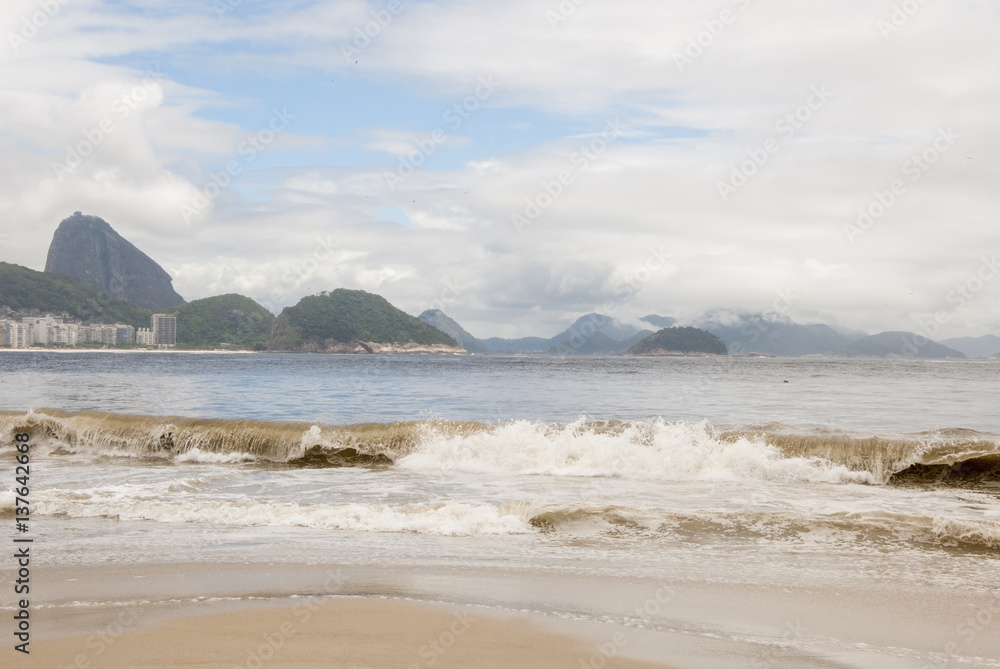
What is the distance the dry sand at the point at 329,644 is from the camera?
193 inches

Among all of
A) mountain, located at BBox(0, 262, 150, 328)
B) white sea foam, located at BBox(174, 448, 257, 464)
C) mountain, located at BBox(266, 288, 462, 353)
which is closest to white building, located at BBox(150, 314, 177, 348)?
mountain, located at BBox(0, 262, 150, 328)

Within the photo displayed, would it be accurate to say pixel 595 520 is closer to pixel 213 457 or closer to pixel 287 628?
pixel 287 628

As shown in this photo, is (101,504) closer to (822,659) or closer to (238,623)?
(238,623)

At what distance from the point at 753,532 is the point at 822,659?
4.25m

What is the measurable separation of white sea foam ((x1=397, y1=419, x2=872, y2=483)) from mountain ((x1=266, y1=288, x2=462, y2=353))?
14351cm

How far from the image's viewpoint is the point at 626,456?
49.7 feet

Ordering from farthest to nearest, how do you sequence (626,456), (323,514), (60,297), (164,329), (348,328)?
1. (164,329)
2. (60,297)
3. (348,328)
4. (626,456)
5. (323,514)

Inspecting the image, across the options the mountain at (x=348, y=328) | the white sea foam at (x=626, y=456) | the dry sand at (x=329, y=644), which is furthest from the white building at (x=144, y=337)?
the dry sand at (x=329, y=644)

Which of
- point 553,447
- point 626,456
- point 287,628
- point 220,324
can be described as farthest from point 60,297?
point 287,628

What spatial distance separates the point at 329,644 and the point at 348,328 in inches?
6139

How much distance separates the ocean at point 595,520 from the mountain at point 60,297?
16316cm

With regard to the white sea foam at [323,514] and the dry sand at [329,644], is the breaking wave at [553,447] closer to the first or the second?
the white sea foam at [323,514]

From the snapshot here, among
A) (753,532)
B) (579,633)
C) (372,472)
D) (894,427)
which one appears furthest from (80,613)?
(894,427)

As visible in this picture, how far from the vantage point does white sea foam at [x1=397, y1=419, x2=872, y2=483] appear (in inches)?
573
